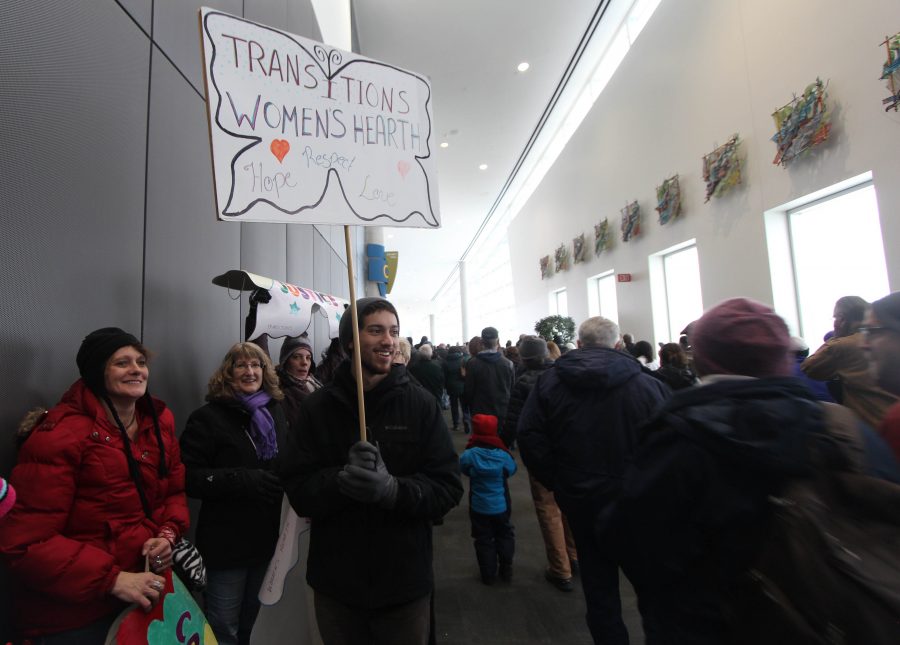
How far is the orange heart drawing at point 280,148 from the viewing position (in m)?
1.36

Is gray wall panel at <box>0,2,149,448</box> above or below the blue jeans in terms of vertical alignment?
above

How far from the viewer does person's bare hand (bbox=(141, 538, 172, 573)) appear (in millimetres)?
1404

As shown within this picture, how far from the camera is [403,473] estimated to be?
1388 mm

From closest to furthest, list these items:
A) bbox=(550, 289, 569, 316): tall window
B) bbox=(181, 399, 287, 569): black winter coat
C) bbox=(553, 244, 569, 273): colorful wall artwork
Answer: bbox=(181, 399, 287, 569): black winter coat → bbox=(553, 244, 569, 273): colorful wall artwork → bbox=(550, 289, 569, 316): tall window

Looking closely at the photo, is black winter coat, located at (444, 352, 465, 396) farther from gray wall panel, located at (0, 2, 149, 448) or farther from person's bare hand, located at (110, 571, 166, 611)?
person's bare hand, located at (110, 571, 166, 611)

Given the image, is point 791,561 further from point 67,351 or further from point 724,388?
point 67,351

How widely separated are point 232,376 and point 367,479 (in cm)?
123

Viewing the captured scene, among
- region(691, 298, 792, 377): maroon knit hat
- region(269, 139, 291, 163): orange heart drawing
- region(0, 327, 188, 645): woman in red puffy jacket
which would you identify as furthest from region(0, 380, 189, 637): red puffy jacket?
region(691, 298, 792, 377): maroon knit hat

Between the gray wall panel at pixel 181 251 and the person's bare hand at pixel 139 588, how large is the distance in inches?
38.1

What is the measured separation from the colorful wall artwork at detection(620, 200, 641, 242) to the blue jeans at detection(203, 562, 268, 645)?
7.77 metres

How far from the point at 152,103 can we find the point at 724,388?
267cm

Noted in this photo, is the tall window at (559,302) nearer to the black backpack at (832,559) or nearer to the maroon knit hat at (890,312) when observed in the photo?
the maroon knit hat at (890,312)

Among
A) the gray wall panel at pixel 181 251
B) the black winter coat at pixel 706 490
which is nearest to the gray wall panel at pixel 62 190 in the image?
the gray wall panel at pixel 181 251

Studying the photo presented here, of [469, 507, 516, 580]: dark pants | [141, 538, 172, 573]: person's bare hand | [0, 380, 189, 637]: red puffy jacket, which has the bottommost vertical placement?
[469, 507, 516, 580]: dark pants
